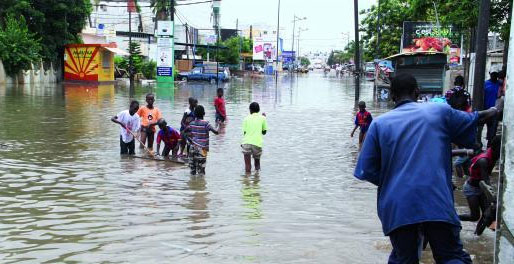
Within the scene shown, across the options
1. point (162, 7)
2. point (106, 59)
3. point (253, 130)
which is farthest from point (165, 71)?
point (253, 130)

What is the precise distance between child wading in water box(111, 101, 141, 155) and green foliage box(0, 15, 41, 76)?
3207cm

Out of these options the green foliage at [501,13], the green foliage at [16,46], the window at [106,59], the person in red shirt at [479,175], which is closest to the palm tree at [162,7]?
the window at [106,59]

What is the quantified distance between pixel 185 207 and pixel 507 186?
17.0 feet

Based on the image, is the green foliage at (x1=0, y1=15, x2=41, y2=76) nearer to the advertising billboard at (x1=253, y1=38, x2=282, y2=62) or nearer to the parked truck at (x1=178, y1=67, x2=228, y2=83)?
the parked truck at (x1=178, y1=67, x2=228, y2=83)

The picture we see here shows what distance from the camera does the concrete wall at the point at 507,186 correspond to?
133 inches

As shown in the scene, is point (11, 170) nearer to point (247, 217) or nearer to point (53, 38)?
point (247, 217)

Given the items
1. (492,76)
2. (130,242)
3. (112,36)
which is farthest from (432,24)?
(112,36)

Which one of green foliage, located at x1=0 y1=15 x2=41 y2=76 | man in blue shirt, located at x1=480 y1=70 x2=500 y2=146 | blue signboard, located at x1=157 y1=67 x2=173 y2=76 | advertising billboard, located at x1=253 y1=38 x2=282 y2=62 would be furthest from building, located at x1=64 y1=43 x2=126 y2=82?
advertising billboard, located at x1=253 y1=38 x2=282 y2=62

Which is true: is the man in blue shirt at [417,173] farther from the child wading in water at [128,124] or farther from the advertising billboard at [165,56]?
the advertising billboard at [165,56]

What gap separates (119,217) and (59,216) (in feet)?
2.41

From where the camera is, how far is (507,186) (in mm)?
3410

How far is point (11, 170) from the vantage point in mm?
10375

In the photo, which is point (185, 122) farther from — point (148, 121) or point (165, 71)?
point (165, 71)

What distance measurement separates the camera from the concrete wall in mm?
3389
